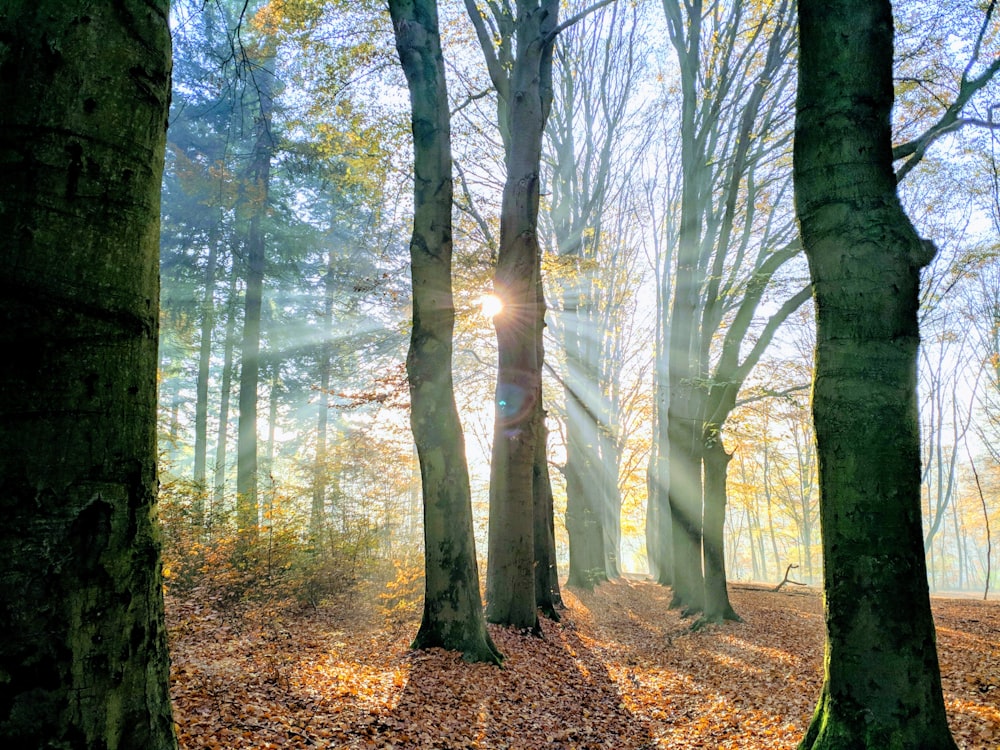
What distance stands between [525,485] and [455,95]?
356 inches

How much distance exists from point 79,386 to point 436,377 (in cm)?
521

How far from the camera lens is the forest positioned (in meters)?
1.47

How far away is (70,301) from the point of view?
1.45 meters

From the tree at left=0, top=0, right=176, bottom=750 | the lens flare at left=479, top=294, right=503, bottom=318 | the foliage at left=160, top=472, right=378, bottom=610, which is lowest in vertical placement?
the foliage at left=160, top=472, right=378, bottom=610

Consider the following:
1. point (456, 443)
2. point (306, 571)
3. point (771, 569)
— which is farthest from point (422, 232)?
point (771, 569)

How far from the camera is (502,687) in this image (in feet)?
18.9

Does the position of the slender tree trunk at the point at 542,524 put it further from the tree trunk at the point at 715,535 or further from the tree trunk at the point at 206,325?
the tree trunk at the point at 206,325

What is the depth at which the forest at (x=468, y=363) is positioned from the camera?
4.83ft

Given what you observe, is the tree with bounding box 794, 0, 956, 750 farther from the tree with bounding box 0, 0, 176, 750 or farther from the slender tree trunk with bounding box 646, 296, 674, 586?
the slender tree trunk with bounding box 646, 296, 674, 586

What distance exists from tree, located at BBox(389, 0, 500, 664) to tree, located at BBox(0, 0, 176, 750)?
491 cm

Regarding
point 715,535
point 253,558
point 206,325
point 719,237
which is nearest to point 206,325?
point 206,325

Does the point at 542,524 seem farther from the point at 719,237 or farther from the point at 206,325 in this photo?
the point at 206,325

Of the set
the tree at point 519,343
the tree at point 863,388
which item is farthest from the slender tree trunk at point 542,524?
the tree at point 863,388

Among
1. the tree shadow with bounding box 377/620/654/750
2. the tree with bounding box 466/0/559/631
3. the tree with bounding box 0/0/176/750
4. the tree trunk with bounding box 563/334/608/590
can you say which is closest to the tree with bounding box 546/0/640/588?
the tree trunk with bounding box 563/334/608/590
